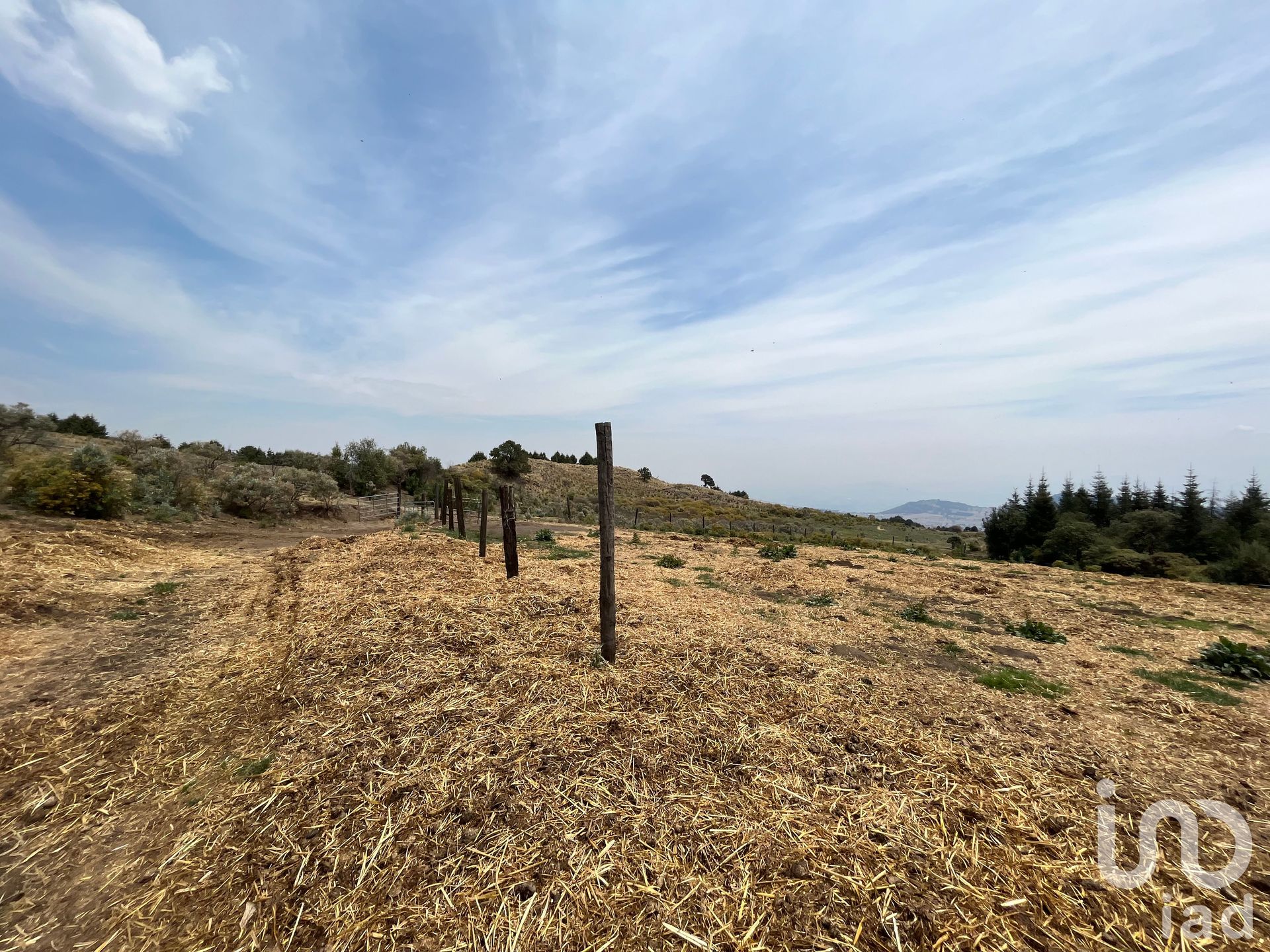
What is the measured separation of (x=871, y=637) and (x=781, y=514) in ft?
139

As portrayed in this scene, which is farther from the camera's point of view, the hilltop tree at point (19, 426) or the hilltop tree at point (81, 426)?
the hilltop tree at point (81, 426)

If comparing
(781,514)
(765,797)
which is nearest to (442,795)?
(765,797)

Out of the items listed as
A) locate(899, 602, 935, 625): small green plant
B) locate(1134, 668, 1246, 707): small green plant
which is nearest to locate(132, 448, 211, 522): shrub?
locate(899, 602, 935, 625): small green plant

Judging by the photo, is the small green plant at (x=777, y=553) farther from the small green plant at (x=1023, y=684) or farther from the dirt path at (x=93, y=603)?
the dirt path at (x=93, y=603)

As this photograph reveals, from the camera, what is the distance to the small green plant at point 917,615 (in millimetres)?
8398

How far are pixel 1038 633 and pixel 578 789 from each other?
333 inches

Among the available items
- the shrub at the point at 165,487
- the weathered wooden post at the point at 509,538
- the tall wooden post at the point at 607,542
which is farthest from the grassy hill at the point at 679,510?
the tall wooden post at the point at 607,542

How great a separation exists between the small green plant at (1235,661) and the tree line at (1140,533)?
52.2 ft

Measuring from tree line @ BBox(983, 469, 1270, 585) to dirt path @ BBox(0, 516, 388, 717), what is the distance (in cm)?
2827

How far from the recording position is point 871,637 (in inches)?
277

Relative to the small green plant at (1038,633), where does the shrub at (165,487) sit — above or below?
above

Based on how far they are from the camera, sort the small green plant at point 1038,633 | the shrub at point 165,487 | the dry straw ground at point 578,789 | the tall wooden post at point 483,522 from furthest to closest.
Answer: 1. the shrub at point 165,487
2. the tall wooden post at point 483,522
3. the small green plant at point 1038,633
4. the dry straw ground at point 578,789

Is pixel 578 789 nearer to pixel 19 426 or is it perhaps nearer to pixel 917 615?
pixel 917 615

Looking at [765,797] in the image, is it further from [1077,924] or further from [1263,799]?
[1263,799]
